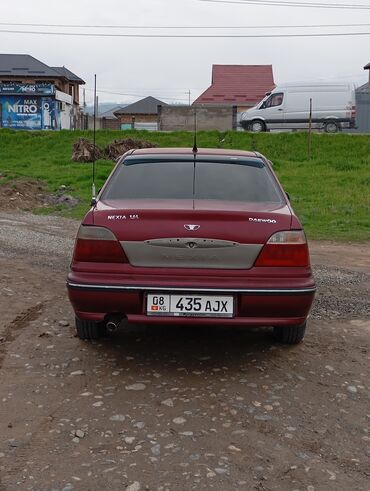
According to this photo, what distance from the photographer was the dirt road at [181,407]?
283cm

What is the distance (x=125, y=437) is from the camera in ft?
10.4

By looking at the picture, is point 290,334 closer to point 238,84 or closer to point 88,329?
point 88,329

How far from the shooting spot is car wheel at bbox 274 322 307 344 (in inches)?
179

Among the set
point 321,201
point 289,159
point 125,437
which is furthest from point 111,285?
point 289,159

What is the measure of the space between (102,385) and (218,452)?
1094 mm

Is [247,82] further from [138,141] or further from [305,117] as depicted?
[138,141]

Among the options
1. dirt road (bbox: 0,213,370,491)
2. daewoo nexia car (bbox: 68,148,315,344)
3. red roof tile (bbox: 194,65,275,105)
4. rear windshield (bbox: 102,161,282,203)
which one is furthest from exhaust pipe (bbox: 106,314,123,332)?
red roof tile (bbox: 194,65,275,105)

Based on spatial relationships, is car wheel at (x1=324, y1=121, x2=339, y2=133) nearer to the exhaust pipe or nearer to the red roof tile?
the red roof tile

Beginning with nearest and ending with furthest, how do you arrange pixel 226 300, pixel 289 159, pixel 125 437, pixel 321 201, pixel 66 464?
1. pixel 66 464
2. pixel 125 437
3. pixel 226 300
4. pixel 321 201
5. pixel 289 159

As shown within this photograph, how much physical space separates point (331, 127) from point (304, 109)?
1.50 metres

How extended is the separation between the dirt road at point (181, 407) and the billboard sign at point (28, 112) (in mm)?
42715

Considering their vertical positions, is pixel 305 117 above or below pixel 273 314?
above

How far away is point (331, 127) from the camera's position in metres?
27.6

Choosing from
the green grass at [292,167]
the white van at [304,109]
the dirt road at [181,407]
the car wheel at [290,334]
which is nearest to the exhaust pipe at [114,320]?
the dirt road at [181,407]
